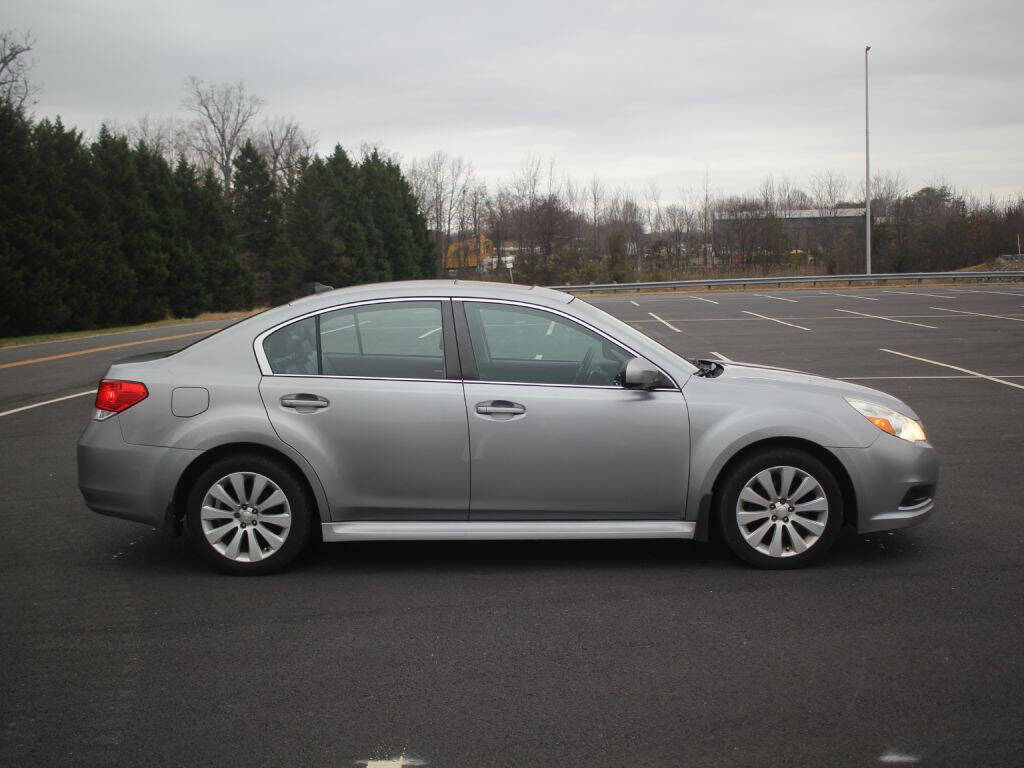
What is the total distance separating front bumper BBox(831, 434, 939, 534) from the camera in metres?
5.34

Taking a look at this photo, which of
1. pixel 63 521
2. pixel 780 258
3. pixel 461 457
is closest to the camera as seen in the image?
Result: pixel 461 457

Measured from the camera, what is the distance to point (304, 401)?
531 cm

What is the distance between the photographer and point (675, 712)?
366 cm

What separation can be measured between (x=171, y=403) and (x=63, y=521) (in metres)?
1.92

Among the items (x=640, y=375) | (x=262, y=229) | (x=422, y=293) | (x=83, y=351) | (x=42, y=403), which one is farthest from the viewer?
(x=262, y=229)

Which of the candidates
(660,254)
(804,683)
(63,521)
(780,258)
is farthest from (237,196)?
(804,683)

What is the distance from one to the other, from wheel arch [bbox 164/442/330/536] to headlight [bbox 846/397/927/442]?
301cm

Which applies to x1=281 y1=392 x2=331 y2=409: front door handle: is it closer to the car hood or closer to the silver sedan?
the silver sedan

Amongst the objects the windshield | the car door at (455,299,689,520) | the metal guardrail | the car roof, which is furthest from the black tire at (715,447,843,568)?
the metal guardrail

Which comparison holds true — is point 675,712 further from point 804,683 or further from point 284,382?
point 284,382

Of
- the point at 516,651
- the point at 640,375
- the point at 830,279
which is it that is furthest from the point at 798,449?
the point at 830,279

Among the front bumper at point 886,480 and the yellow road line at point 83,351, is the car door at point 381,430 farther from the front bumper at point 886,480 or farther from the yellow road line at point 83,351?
the yellow road line at point 83,351

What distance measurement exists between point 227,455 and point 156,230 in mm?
36967

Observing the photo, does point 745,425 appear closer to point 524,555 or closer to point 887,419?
point 887,419
